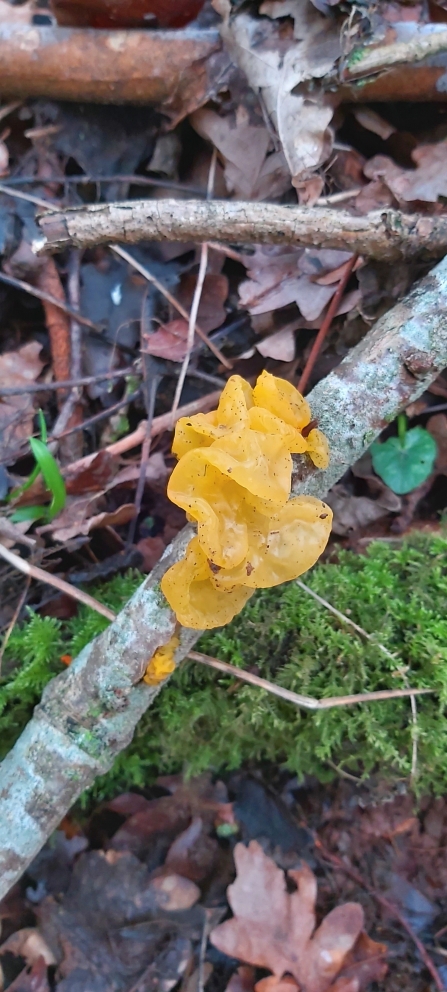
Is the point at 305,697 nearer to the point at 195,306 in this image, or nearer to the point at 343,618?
the point at 343,618

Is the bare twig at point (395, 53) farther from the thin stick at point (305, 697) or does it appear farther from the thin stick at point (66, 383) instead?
the thin stick at point (305, 697)

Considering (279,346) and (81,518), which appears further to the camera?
(279,346)

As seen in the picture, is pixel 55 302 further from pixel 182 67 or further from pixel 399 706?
pixel 399 706

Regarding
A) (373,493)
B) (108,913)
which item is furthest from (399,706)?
(108,913)

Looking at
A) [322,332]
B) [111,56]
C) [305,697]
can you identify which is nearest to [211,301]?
[322,332]

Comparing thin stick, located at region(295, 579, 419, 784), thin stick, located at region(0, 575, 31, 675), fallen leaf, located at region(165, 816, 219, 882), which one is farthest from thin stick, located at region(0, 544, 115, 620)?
fallen leaf, located at region(165, 816, 219, 882)

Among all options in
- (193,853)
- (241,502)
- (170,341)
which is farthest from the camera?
(170,341)

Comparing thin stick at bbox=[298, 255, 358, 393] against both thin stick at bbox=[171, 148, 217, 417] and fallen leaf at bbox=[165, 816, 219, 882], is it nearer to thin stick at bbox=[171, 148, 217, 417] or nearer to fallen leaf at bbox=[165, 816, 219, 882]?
thin stick at bbox=[171, 148, 217, 417]
